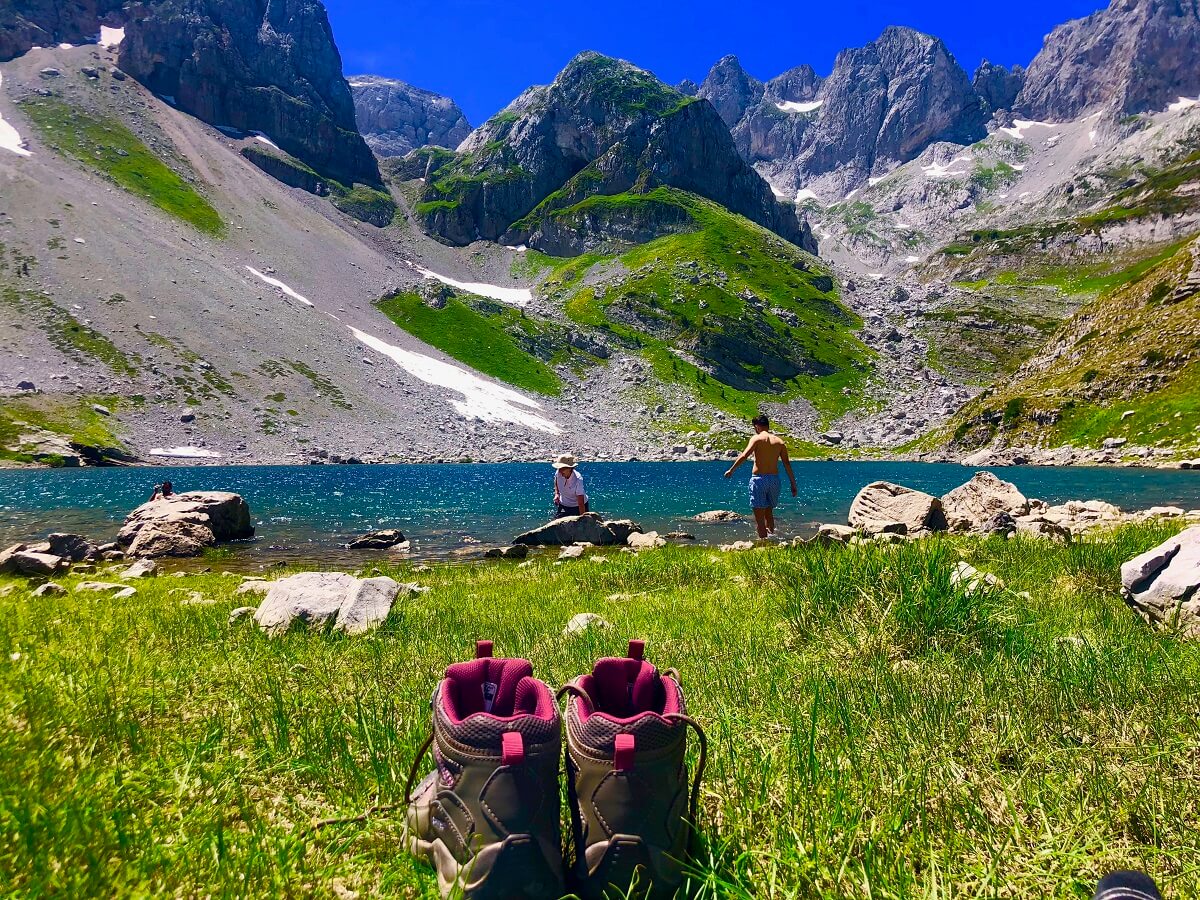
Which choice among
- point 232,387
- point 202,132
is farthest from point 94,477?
point 202,132

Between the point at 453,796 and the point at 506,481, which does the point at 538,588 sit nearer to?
the point at 453,796

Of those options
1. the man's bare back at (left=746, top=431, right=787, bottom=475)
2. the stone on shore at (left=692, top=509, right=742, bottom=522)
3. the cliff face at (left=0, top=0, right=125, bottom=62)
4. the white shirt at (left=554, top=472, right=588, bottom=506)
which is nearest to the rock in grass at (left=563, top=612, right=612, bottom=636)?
the man's bare back at (left=746, top=431, right=787, bottom=475)

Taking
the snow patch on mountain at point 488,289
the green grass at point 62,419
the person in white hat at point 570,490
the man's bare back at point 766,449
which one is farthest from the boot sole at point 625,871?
the snow patch on mountain at point 488,289

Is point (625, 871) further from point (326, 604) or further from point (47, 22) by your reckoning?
point (47, 22)

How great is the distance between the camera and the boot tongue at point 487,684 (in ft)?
11.1

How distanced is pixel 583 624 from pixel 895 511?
59.4 ft

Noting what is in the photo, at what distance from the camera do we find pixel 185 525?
2498 cm

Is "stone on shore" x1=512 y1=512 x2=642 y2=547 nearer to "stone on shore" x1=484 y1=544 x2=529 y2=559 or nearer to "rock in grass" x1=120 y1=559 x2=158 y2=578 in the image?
"stone on shore" x1=484 y1=544 x2=529 y2=559

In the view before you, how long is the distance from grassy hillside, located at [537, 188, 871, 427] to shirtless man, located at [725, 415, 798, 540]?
11948cm

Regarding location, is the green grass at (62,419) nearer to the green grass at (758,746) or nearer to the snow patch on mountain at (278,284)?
the snow patch on mountain at (278,284)

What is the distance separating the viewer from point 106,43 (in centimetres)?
18825

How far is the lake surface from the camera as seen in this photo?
29.0 meters

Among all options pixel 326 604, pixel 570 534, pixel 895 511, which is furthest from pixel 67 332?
pixel 895 511

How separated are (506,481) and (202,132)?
19287cm
